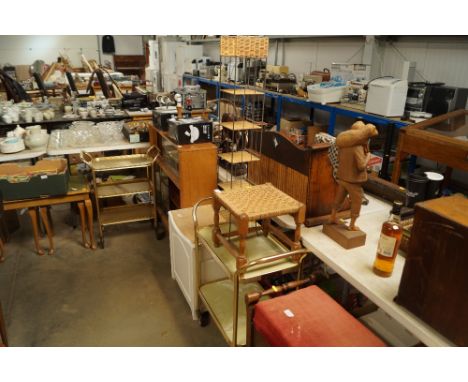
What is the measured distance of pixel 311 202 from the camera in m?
1.65

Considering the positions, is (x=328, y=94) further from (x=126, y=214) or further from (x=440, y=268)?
(x=440, y=268)

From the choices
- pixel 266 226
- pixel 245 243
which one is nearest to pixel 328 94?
pixel 266 226

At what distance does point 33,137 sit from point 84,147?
0.38 m

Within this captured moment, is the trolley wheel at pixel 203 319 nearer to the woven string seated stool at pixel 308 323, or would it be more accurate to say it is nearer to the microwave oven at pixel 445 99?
the woven string seated stool at pixel 308 323

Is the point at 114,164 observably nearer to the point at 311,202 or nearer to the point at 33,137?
the point at 33,137

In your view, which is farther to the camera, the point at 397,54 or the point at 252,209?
the point at 397,54

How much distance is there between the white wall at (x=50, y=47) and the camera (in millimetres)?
9180

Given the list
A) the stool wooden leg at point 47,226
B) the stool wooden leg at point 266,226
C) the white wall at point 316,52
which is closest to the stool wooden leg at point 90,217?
the stool wooden leg at point 47,226

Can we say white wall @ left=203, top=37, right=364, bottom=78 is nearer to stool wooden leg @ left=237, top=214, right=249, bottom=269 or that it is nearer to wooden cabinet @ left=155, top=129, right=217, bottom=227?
wooden cabinet @ left=155, top=129, right=217, bottom=227

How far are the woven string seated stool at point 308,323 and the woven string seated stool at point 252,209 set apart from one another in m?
0.26

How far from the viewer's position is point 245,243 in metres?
1.57

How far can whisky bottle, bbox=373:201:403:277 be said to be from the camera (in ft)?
4.10

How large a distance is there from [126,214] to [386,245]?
236cm
